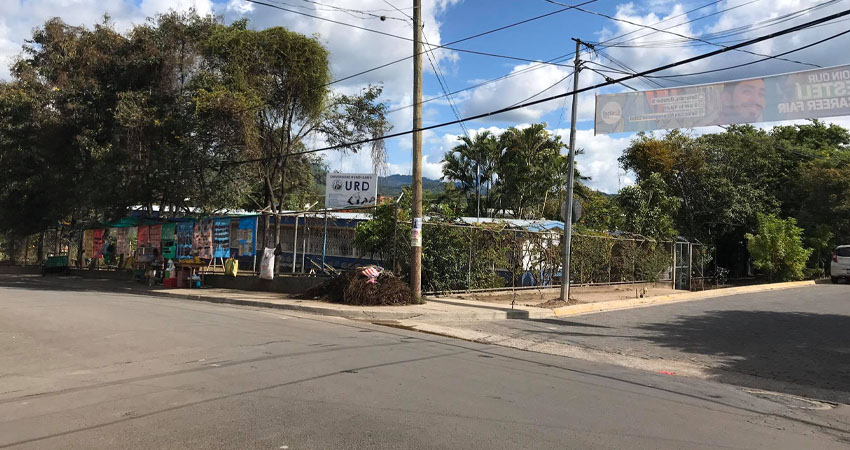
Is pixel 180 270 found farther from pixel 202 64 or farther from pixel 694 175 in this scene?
pixel 694 175

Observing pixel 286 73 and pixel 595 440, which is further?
pixel 286 73

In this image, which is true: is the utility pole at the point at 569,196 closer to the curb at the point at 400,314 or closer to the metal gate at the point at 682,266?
the curb at the point at 400,314

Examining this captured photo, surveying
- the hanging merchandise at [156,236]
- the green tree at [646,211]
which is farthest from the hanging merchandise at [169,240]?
the green tree at [646,211]

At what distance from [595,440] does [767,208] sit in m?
34.9

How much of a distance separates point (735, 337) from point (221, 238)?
1757 centimetres

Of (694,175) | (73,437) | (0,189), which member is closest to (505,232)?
(73,437)

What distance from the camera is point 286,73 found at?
21.5 meters

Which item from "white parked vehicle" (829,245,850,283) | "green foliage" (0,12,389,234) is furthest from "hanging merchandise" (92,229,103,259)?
"white parked vehicle" (829,245,850,283)

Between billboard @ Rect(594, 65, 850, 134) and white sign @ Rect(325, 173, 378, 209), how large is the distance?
759cm

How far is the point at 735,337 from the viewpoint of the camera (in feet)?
39.4

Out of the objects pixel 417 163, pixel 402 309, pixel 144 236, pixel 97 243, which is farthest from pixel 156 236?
pixel 402 309

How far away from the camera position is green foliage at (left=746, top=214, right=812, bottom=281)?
29.2m

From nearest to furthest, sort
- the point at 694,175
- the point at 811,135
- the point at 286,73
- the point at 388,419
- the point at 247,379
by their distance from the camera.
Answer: the point at 388,419 → the point at 247,379 → the point at 286,73 → the point at 694,175 → the point at 811,135

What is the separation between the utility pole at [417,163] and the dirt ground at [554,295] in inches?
92.9
